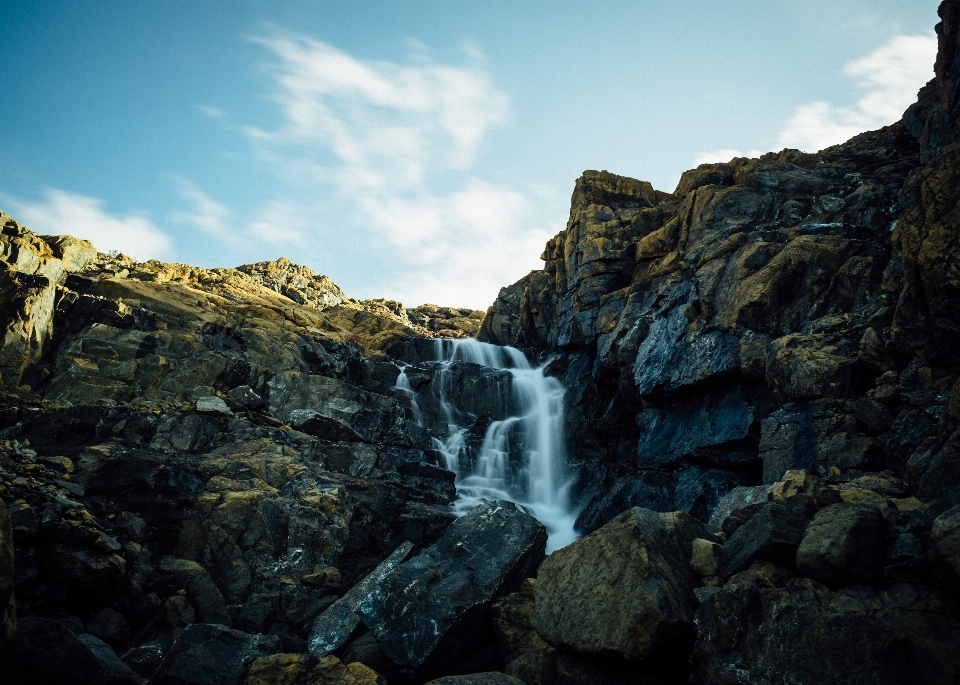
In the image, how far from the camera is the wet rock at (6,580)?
6996 millimetres

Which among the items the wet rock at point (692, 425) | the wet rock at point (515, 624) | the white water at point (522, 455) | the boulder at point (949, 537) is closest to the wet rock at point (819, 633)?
the boulder at point (949, 537)

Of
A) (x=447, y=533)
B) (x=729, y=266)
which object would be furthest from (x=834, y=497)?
(x=729, y=266)

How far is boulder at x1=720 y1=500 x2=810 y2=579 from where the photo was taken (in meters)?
8.42

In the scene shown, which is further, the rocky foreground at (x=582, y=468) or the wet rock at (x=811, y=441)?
the wet rock at (x=811, y=441)

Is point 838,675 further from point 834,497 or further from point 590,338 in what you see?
point 590,338

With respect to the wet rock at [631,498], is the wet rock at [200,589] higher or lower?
lower

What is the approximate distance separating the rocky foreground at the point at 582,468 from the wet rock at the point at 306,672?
8 cm

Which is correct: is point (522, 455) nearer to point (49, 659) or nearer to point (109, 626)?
point (109, 626)

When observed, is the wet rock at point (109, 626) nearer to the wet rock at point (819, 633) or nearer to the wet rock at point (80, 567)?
the wet rock at point (80, 567)

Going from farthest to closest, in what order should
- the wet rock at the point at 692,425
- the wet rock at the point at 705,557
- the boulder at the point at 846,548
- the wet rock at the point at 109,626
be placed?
the wet rock at the point at 692,425 < the wet rock at the point at 109,626 < the wet rock at the point at 705,557 < the boulder at the point at 846,548

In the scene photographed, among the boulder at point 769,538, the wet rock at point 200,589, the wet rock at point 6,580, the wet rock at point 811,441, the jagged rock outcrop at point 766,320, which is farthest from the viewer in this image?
the wet rock at point 200,589

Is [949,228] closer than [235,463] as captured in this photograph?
Yes

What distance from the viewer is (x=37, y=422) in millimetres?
17453

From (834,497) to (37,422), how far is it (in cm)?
2143
